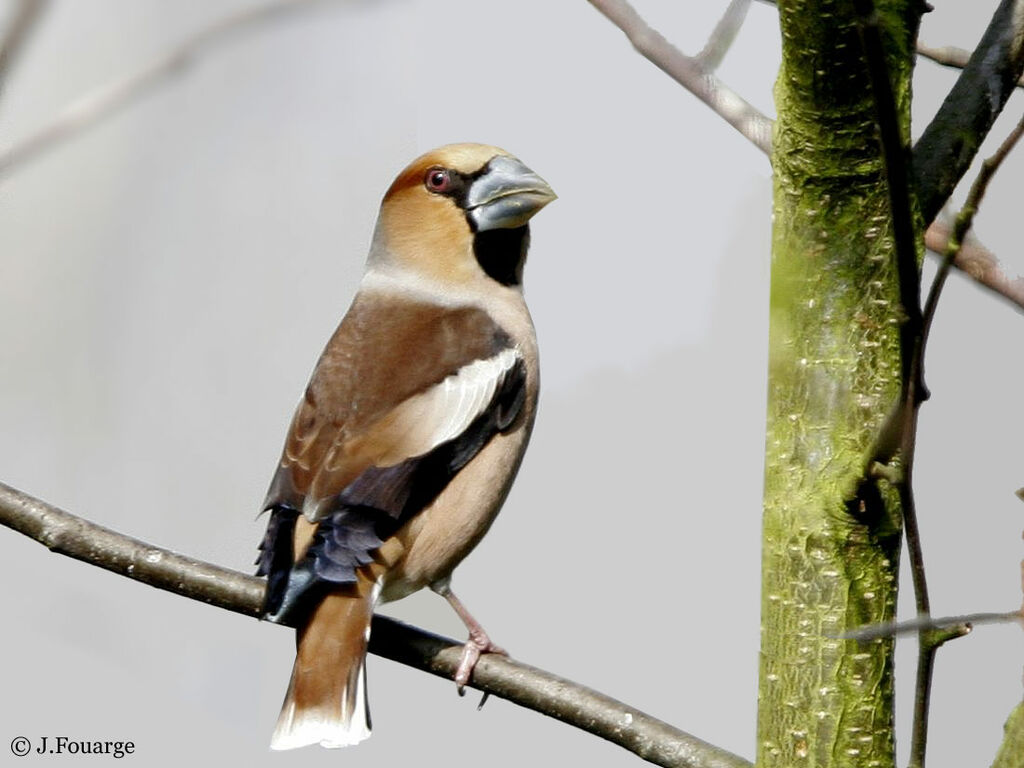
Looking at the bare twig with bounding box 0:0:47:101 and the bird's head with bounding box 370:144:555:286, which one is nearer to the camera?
the bare twig with bounding box 0:0:47:101

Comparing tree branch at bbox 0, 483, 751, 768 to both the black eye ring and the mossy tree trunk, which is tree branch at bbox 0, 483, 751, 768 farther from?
the black eye ring

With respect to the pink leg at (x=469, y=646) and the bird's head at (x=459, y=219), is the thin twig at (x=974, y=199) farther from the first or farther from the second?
the bird's head at (x=459, y=219)

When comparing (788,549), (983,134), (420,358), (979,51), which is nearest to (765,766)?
(788,549)

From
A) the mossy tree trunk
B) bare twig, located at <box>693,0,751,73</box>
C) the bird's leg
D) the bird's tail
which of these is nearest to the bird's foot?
the bird's leg

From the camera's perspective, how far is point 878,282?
191 centimetres

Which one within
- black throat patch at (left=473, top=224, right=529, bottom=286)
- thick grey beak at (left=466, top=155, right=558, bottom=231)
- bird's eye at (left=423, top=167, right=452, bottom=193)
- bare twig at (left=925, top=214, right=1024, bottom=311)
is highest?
bird's eye at (left=423, top=167, right=452, bottom=193)

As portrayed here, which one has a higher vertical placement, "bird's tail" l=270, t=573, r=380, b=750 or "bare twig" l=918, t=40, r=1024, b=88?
"bare twig" l=918, t=40, r=1024, b=88

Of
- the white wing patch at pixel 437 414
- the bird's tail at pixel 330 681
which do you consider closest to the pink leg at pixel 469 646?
the bird's tail at pixel 330 681

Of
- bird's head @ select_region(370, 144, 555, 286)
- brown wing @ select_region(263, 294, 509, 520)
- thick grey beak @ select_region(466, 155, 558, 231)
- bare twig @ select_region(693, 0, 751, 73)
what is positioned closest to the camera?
bare twig @ select_region(693, 0, 751, 73)

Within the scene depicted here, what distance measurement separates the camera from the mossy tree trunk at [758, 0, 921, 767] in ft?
6.19

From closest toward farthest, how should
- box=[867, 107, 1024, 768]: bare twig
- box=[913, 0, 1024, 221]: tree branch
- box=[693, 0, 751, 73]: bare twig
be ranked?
1. box=[867, 107, 1024, 768]: bare twig
2. box=[913, 0, 1024, 221]: tree branch
3. box=[693, 0, 751, 73]: bare twig

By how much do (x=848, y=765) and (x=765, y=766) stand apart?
134 millimetres

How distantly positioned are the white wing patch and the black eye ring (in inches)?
28.2

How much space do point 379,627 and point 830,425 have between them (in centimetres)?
148
